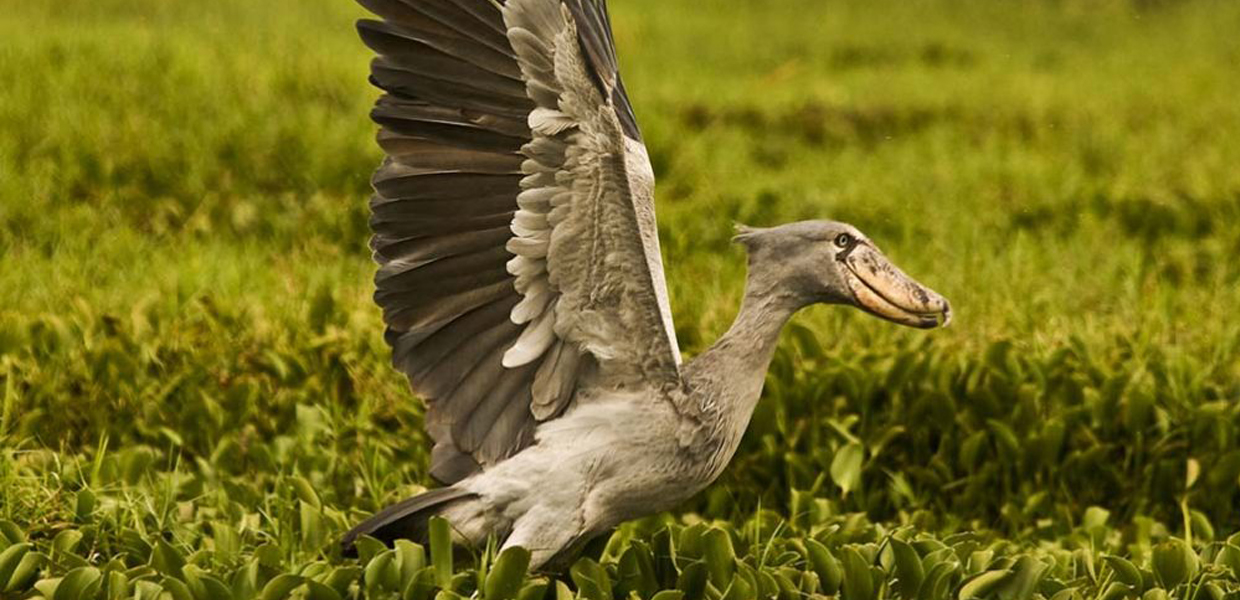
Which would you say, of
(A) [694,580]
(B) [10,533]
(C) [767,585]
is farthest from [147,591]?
(C) [767,585]

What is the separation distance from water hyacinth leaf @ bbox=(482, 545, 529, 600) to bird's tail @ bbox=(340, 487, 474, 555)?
248mm

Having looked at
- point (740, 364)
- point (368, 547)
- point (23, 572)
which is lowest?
point (23, 572)

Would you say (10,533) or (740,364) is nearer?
(740,364)

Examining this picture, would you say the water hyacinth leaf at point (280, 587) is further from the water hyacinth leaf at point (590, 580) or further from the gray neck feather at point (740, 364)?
the gray neck feather at point (740, 364)

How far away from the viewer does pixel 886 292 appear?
10.9 feet

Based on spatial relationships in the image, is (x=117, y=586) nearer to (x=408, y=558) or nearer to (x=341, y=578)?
(x=341, y=578)

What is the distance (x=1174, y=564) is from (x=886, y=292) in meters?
0.93

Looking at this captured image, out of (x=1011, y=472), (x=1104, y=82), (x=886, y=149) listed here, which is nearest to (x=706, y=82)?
(x=886, y=149)

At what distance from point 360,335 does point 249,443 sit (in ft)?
1.68

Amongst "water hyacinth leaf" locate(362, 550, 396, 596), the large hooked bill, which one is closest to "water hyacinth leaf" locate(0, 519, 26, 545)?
"water hyacinth leaf" locate(362, 550, 396, 596)

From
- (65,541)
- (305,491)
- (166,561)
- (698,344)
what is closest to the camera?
(166,561)

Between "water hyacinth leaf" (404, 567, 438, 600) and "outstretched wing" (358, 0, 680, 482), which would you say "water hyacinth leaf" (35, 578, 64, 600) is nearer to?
"water hyacinth leaf" (404, 567, 438, 600)

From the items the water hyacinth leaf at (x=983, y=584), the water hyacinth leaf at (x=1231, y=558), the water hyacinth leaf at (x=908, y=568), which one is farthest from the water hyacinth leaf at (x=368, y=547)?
the water hyacinth leaf at (x=1231, y=558)

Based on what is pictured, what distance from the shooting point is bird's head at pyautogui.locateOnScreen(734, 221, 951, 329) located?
333cm
